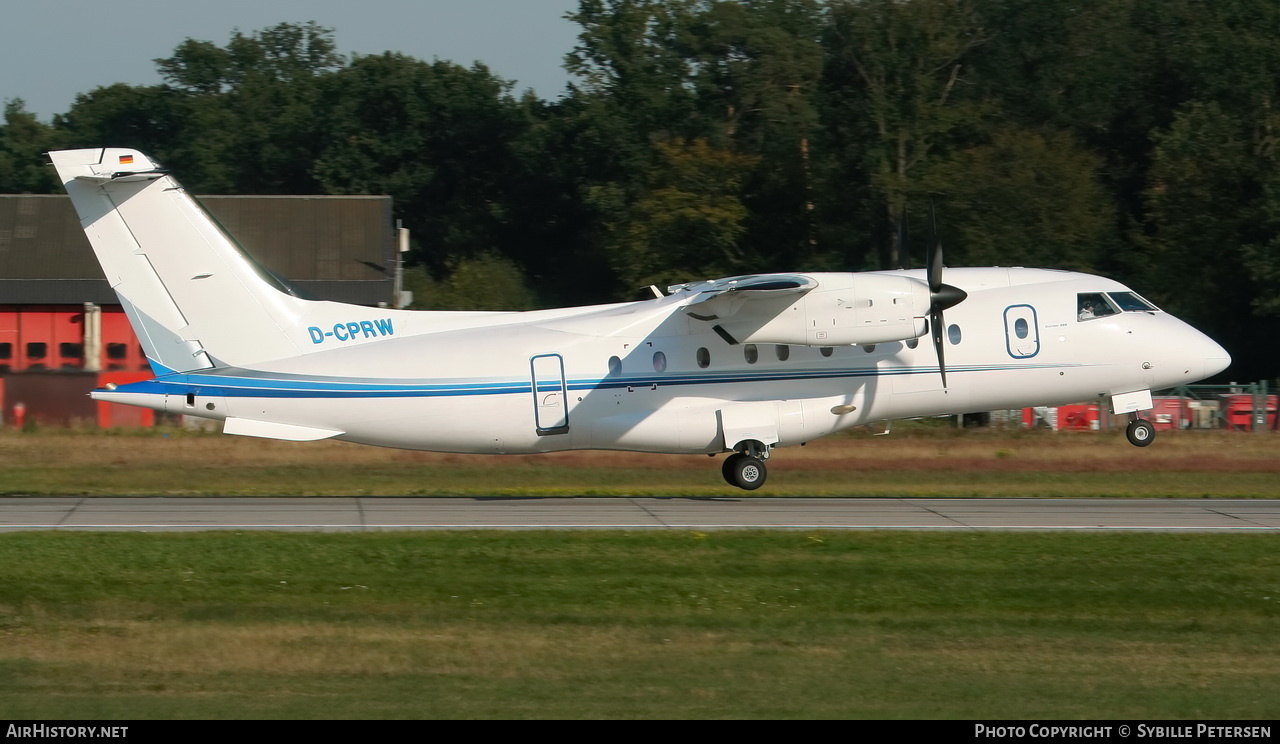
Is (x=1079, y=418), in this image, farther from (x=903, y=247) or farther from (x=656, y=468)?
(x=903, y=247)

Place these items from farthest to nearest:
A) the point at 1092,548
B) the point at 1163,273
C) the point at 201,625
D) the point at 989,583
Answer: the point at 1163,273, the point at 1092,548, the point at 989,583, the point at 201,625

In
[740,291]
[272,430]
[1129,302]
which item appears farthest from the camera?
[1129,302]

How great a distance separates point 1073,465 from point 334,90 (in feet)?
153

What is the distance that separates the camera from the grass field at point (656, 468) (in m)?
25.3

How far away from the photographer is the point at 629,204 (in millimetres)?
58562

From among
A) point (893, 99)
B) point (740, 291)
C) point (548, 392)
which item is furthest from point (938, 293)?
point (893, 99)

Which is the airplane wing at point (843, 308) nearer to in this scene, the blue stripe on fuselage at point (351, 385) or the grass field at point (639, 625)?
the blue stripe on fuselage at point (351, 385)

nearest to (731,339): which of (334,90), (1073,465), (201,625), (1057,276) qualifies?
(1057,276)

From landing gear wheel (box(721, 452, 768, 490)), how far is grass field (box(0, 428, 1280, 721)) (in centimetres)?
454

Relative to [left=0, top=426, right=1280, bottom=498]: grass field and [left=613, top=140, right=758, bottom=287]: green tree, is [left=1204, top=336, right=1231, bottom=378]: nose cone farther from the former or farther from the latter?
[left=613, top=140, right=758, bottom=287]: green tree

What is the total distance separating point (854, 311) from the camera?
67.2 feet

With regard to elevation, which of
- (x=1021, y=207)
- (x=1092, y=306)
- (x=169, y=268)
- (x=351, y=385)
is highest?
(x=1021, y=207)

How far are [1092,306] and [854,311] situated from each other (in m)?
4.69

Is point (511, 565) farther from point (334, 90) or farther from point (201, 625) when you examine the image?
point (334, 90)
